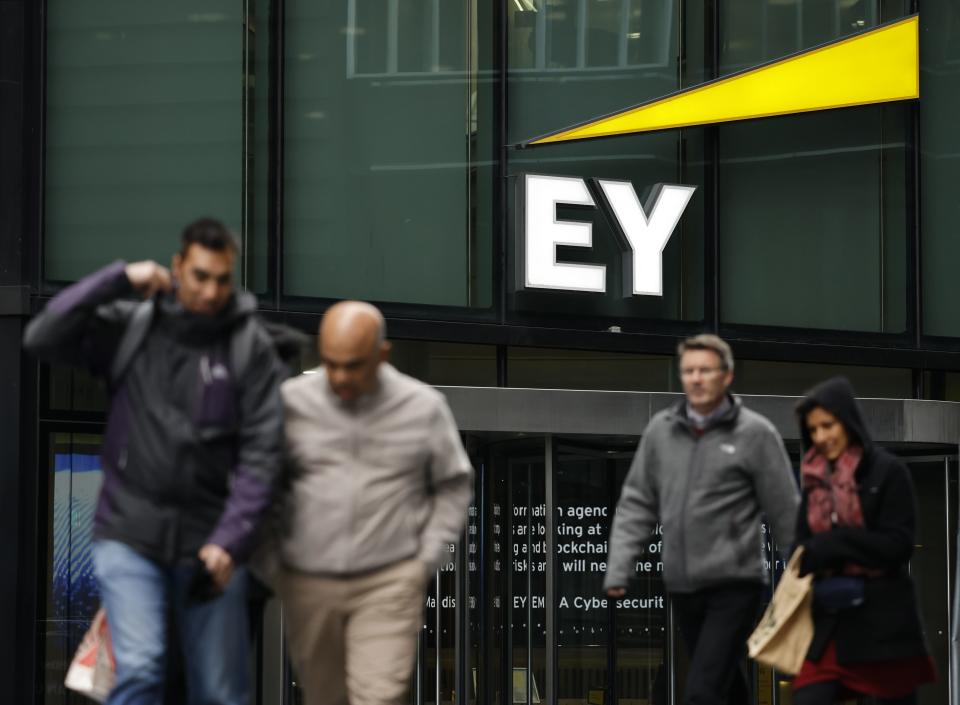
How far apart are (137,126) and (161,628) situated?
7.08 metres

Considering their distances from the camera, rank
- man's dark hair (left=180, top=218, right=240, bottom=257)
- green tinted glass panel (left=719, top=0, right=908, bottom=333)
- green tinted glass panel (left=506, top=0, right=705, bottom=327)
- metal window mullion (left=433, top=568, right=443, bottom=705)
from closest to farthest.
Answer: man's dark hair (left=180, top=218, right=240, bottom=257) < metal window mullion (left=433, top=568, right=443, bottom=705) < green tinted glass panel (left=506, top=0, right=705, bottom=327) < green tinted glass panel (left=719, top=0, right=908, bottom=333)

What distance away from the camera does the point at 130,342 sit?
5344mm

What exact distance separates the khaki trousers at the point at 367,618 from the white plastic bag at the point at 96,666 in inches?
24.7

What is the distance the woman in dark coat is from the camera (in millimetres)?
6531

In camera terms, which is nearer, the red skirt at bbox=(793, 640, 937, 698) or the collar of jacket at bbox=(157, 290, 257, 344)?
the collar of jacket at bbox=(157, 290, 257, 344)

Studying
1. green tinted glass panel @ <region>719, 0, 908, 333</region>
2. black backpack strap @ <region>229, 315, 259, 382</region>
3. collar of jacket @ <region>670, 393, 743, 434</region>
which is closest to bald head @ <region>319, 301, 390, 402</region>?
black backpack strap @ <region>229, 315, 259, 382</region>

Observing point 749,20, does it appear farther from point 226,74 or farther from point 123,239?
point 123,239

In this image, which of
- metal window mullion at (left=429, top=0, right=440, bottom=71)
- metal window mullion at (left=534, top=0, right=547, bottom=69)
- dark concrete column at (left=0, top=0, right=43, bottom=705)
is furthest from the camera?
metal window mullion at (left=534, top=0, right=547, bottom=69)

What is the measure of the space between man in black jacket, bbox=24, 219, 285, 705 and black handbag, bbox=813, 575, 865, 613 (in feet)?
7.89

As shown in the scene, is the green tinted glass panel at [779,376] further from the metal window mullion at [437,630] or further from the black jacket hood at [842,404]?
the black jacket hood at [842,404]

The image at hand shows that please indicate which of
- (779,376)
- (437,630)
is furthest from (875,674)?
(779,376)

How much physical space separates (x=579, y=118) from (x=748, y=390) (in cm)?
263

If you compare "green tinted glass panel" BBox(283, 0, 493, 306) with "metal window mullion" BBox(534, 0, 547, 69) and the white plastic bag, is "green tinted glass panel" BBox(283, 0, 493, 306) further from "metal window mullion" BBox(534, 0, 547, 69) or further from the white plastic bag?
the white plastic bag

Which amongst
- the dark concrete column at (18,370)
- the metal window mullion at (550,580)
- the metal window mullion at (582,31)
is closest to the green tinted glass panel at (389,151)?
the metal window mullion at (582,31)
